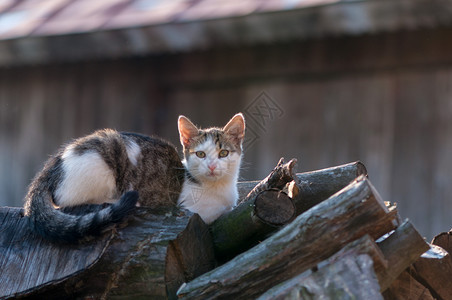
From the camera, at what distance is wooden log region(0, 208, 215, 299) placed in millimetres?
3275

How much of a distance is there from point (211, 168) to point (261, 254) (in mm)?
1464

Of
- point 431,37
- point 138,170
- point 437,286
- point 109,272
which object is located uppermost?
point 431,37

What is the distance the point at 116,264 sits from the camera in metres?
3.31

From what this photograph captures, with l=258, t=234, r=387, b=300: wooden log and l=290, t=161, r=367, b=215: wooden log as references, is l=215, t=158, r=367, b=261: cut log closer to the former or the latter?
l=290, t=161, r=367, b=215: wooden log

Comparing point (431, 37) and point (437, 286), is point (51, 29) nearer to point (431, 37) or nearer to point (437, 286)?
point (431, 37)

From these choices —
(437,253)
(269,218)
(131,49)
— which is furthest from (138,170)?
(131,49)

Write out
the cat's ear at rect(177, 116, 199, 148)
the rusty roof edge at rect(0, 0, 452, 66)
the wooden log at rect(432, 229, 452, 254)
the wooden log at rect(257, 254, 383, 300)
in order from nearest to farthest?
the wooden log at rect(257, 254, 383, 300)
the wooden log at rect(432, 229, 452, 254)
the cat's ear at rect(177, 116, 199, 148)
the rusty roof edge at rect(0, 0, 452, 66)

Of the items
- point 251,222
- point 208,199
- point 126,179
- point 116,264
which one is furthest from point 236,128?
point 116,264

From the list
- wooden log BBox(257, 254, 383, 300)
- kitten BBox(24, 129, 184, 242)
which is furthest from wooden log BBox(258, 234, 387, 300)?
kitten BBox(24, 129, 184, 242)

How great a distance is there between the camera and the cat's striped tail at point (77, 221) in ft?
10.9

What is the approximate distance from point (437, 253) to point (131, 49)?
4.07 m

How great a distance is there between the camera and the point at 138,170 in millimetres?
4234

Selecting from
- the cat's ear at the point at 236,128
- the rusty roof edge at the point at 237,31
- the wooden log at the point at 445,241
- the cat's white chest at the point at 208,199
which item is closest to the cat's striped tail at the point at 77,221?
the cat's white chest at the point at 208,199

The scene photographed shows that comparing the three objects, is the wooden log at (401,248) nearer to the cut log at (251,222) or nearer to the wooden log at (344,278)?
the wooden log at (344,278)
